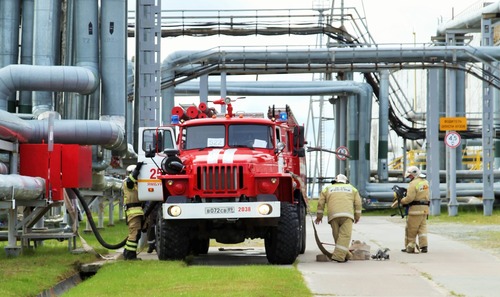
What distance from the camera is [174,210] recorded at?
61.5ft

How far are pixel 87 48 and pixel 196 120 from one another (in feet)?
24.8

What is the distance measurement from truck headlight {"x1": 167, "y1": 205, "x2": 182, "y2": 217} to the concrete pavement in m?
2.40

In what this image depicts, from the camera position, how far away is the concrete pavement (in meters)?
14.9

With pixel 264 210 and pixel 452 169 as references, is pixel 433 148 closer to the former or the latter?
pixel 452 169

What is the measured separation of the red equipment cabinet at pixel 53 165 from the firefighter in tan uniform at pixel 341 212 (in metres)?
4.96

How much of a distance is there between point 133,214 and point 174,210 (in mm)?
1870

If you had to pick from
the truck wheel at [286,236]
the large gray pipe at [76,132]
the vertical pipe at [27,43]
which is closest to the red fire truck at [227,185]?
the truck wheel at [286,236]

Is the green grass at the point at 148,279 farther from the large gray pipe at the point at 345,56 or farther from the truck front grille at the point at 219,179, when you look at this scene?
the large gray pipe at the point at 345,56

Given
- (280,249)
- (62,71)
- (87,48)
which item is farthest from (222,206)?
(87,48)

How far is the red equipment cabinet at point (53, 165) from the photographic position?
67.4ft

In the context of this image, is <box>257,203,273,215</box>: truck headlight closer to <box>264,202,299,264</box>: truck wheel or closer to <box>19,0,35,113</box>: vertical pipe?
<box>264,202,299,264</box>: truck wheel

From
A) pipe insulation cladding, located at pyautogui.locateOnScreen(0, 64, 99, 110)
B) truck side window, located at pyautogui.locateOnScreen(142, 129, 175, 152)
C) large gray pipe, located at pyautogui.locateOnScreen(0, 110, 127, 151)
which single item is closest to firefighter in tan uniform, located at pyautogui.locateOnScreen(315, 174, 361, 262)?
truck side window, located at pyautogui.locateOnScreen(142, 129, 175, 152)

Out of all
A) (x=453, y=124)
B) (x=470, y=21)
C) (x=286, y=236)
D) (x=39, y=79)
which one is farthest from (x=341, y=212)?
(x=470, y=21)

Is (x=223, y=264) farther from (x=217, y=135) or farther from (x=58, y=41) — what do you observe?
(x=58, y=41)
